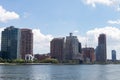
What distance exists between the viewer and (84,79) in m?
124

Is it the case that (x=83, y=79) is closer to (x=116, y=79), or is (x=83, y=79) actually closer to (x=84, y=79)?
(x=84, y=79)

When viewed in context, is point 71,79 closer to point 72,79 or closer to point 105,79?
point 72,79

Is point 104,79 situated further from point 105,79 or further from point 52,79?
point 52,79

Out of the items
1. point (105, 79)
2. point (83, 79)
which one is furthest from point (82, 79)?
point (105, 79)

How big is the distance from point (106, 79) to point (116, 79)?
4603 mm

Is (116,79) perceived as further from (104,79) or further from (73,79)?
(73,79)

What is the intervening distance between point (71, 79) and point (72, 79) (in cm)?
35

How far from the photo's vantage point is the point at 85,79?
12356cm

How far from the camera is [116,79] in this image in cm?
12525

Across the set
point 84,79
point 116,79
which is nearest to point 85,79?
point 84,79

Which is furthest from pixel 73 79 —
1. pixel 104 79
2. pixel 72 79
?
pixel 104 79

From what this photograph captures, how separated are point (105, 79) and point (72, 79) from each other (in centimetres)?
1142

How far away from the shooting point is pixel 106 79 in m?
123

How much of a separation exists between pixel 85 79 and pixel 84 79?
0.36m
